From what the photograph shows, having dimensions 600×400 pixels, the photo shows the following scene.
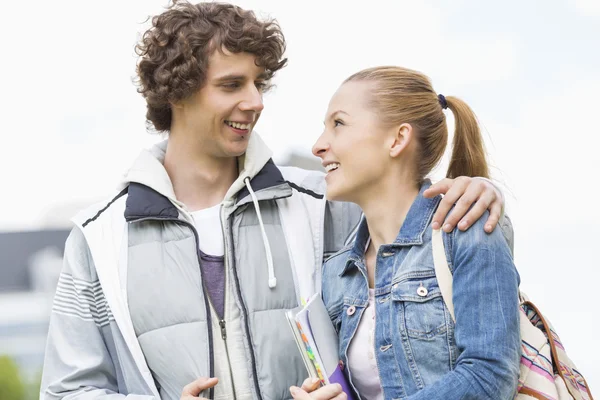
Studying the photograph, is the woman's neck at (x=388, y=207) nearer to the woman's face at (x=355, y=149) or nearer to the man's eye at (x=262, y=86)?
the woman's face at (x=355, y=149)

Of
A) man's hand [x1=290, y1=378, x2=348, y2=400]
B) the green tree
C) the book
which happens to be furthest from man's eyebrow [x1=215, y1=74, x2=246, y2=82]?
the green tree

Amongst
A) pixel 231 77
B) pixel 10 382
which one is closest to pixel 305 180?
pixel 231 77

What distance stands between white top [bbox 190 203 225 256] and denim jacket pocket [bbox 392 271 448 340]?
75 centimetres

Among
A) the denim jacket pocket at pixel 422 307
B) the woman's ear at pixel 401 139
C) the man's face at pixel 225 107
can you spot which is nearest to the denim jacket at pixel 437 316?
the denim jacket pocket at pixel 422 307

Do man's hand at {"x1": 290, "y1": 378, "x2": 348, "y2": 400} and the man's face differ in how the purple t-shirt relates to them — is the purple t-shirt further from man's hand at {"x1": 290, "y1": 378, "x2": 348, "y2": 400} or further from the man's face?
man's hand at {"x1": 290, "y1": 378, "x2": 348, "y2": 400}

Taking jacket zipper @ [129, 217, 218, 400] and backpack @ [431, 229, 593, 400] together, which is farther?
jacket zipper @ [129, 217, 218, 400]

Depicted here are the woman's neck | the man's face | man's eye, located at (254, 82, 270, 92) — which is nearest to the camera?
the woman's neck

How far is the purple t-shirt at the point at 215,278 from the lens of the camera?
2557mm

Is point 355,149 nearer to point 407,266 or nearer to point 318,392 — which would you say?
point 407,266

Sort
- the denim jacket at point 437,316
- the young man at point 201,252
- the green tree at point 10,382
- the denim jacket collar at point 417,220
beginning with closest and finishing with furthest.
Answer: the denim jacket at point 437,316 < the denim jacket collar at point 417,220 < the young man at point 201,252 < the green tree at point 10,382

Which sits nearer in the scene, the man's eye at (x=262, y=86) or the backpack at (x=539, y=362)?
the backpack at (x=539, y=362)

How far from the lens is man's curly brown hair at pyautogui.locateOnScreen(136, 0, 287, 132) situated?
2.87 m

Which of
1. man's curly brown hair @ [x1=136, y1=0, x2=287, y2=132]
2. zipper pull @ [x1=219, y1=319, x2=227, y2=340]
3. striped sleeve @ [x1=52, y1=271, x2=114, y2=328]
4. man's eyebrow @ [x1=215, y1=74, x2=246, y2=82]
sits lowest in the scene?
zipper pull @ [x1=219, y1=319, x2=227, y2=340]

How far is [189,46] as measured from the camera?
289 cm
